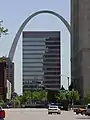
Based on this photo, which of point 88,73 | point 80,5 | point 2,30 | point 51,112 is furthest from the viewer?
point 80,5

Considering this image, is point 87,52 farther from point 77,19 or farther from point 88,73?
point 77,19

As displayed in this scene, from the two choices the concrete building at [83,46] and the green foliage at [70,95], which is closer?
the green foliage at [70,95]

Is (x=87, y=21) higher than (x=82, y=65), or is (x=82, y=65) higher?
(x=87, y=21)

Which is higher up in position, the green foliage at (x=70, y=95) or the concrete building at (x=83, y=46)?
the concrete building at (x=83, y=46)

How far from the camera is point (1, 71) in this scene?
162m

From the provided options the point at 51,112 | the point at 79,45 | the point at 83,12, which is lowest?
the point at 51,112

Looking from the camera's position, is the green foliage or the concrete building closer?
the green foliage

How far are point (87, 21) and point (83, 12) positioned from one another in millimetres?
3591

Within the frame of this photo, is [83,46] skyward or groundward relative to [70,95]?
skyward

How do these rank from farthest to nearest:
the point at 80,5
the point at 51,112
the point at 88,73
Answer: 1. the point at 80,5
2. the point at 88,73
3. the point at 51,112

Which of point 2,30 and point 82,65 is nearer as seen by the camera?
point 2,30

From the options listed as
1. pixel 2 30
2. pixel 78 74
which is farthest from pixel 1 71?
pixel 2 30

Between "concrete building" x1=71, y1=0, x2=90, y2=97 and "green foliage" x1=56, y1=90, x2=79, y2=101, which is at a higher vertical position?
"concrete building" x1=71, y1=0, x2=90, y2=97

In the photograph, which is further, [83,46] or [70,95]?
[83,46]
